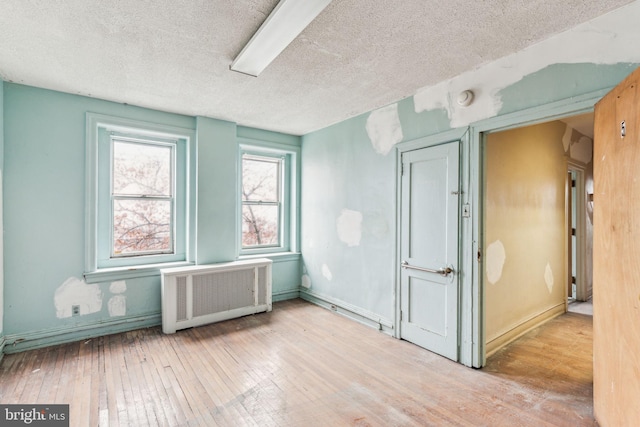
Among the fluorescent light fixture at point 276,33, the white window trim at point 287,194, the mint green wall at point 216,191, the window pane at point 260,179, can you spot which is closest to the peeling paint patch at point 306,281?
the white window trim at point 287,194

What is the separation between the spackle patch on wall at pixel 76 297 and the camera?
124 inches

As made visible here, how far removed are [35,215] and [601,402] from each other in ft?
16.1

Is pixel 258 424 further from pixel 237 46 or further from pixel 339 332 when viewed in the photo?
pixel 237 46

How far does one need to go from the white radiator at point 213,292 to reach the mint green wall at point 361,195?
0.89m

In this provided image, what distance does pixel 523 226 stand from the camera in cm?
337

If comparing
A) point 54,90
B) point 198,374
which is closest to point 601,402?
point 198,374

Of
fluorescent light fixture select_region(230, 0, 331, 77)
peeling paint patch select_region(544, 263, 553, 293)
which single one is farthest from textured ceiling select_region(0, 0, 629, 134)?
peeling paint patch select_region(544, 263, 553, 293)

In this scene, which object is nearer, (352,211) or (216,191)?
(352,211)

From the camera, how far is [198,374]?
2562 mm

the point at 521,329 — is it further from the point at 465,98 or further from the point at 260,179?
the point at 260,179

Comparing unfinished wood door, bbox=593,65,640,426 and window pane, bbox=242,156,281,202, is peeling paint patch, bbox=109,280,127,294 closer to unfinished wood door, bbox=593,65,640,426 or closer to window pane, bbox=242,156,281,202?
window pane, bbox=242,156,281,202

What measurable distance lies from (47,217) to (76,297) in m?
0.89

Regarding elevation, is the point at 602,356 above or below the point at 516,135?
below

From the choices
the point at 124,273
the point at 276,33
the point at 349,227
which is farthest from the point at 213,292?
the point at 276,33
